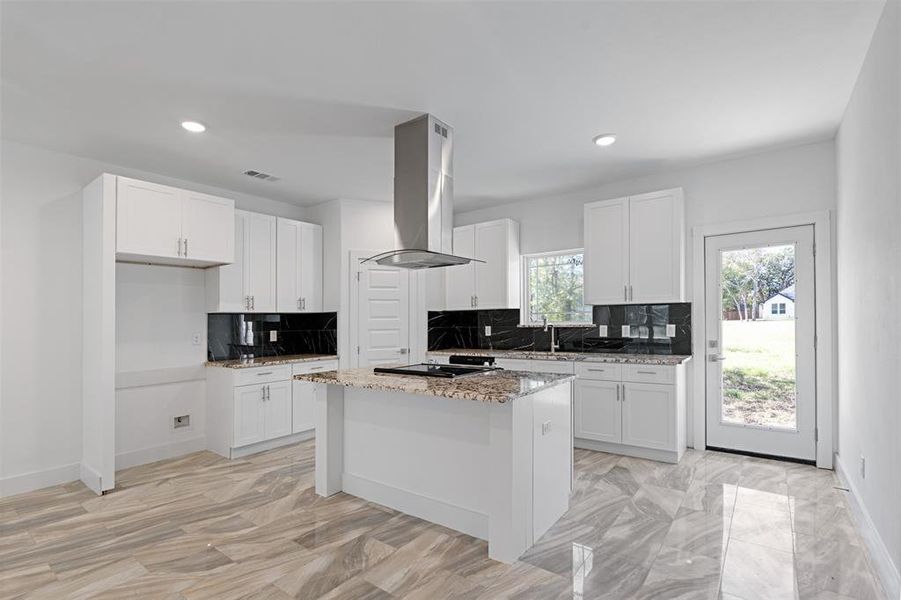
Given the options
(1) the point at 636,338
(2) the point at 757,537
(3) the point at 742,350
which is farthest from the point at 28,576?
(3) the point at 742,350

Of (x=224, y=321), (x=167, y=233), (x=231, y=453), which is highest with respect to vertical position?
(x=167, y=233)

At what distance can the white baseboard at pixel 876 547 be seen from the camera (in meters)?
2.10

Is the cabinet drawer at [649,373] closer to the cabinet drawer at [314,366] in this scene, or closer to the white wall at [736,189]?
the white wall at [736,189]

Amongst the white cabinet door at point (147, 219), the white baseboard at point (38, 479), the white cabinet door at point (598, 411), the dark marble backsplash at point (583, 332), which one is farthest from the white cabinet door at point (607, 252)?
the white baseboard at point (38, 479)

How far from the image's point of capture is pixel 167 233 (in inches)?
156

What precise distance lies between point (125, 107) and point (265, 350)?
2872 millimetres

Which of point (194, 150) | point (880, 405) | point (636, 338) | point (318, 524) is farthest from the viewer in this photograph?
point (636, 338)

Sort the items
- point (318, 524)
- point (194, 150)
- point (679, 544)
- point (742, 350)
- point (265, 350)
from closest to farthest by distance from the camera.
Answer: point (679, 544), point (318, 524), point (194, 150), point (742, 350), point (265, 350)

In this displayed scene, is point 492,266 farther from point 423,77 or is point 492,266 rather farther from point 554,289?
point 423,77

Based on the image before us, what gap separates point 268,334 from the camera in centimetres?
533

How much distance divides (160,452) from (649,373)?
4.49m

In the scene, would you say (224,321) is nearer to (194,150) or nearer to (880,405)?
(194,150)

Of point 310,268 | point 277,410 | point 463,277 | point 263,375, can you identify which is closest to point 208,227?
point 310,268

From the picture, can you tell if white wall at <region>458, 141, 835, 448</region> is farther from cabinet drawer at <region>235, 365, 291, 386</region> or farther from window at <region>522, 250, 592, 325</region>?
cabinet drawer at <region>235, 365, 291, 386</region>
